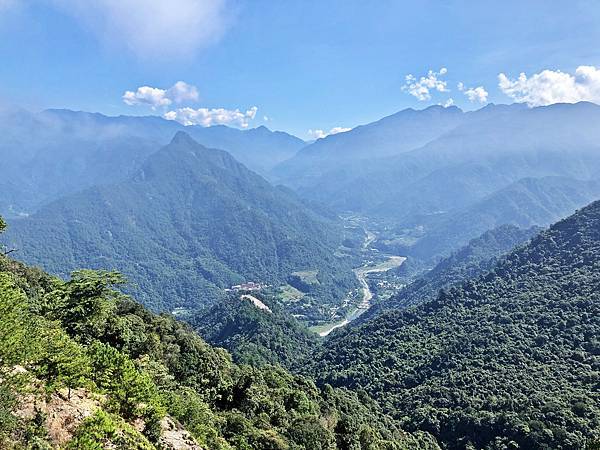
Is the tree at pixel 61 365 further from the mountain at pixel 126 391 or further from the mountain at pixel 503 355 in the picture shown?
the mountain at pixel 503 355

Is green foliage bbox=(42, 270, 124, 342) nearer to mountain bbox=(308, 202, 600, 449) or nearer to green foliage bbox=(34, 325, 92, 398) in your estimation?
green foliage bbox=(34, 325, 92, 398)

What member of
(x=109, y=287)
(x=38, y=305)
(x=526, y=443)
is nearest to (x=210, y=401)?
(x=109, y=287)

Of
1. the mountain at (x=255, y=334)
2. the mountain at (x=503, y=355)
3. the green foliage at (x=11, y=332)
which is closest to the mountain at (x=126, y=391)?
the green foliage at (x=11, y=332)

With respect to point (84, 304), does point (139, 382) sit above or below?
below

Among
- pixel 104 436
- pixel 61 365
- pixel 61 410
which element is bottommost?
pixel 104 436

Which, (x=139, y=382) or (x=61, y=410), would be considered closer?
(x=61, y=410)

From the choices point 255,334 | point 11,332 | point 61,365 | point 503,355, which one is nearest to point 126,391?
point 61,365

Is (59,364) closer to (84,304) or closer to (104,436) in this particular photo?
(104,436)

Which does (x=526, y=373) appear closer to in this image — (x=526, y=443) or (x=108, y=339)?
(x=526, y=443)
